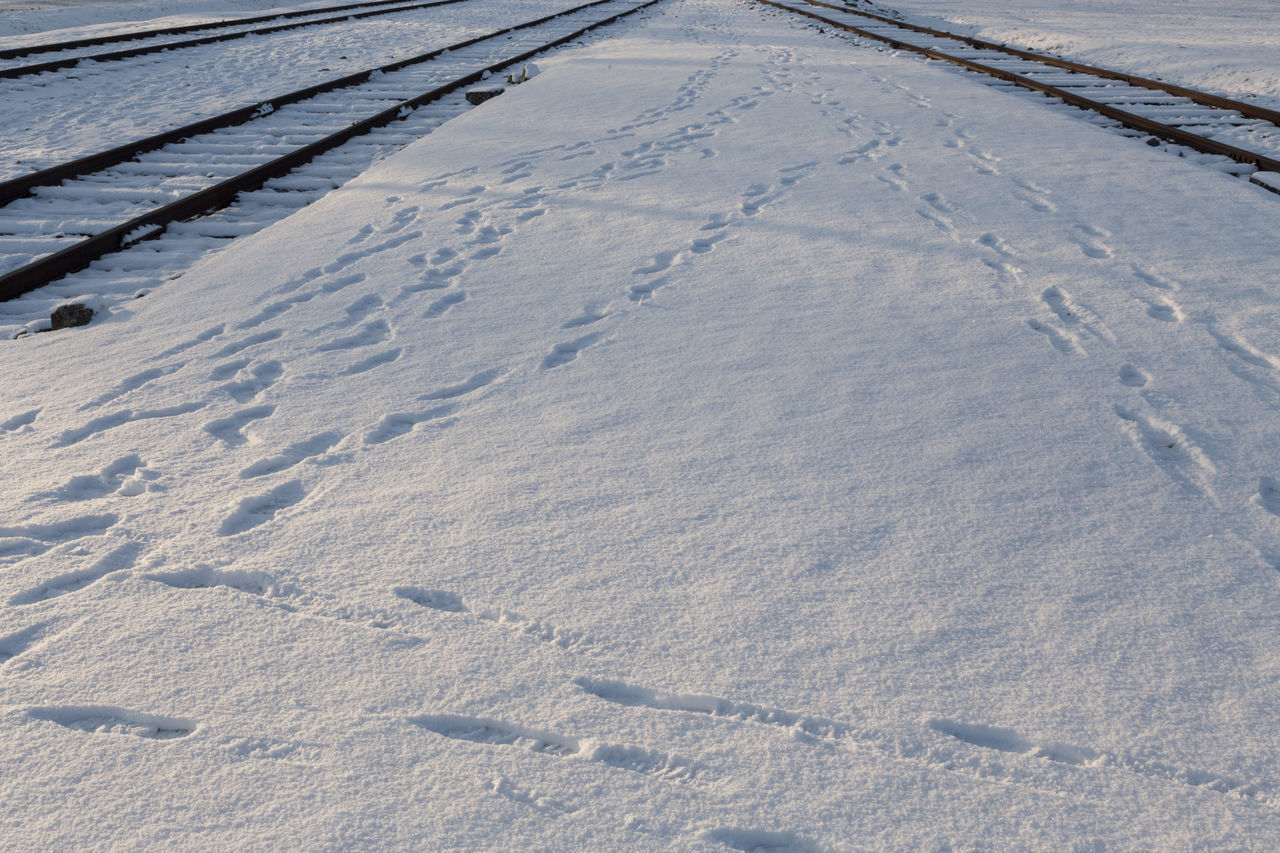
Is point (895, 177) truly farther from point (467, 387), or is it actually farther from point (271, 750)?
point (271, 750)

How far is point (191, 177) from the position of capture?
22.5 ft

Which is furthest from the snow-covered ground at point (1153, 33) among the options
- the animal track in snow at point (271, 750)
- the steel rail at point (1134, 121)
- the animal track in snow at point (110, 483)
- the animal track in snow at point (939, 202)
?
the animal track in snow at point (271, 750)

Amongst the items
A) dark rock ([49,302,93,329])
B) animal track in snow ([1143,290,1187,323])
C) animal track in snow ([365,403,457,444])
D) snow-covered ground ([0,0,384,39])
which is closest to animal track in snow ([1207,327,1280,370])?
animal track in snow ([1143,290,1187,323])

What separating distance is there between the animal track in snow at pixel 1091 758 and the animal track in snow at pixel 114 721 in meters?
1.68

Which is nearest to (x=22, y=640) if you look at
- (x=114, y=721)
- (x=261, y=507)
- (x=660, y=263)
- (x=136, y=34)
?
(x=114, y=721)

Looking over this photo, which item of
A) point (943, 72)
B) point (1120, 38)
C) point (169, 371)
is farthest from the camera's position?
point (1120, 38)

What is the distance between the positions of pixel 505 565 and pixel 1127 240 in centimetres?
408

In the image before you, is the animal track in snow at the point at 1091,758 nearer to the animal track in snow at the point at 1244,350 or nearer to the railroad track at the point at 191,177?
the animal track in snow at the point at 1244,350

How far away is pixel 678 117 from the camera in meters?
8.73

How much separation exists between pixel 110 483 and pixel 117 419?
0.50 meters

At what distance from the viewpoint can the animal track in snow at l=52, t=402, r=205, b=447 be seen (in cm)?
312

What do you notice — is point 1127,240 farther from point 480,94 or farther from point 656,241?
point 480,94

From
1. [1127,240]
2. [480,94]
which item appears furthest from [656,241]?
[480,94]

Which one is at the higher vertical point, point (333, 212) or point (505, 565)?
point (333, 212)
